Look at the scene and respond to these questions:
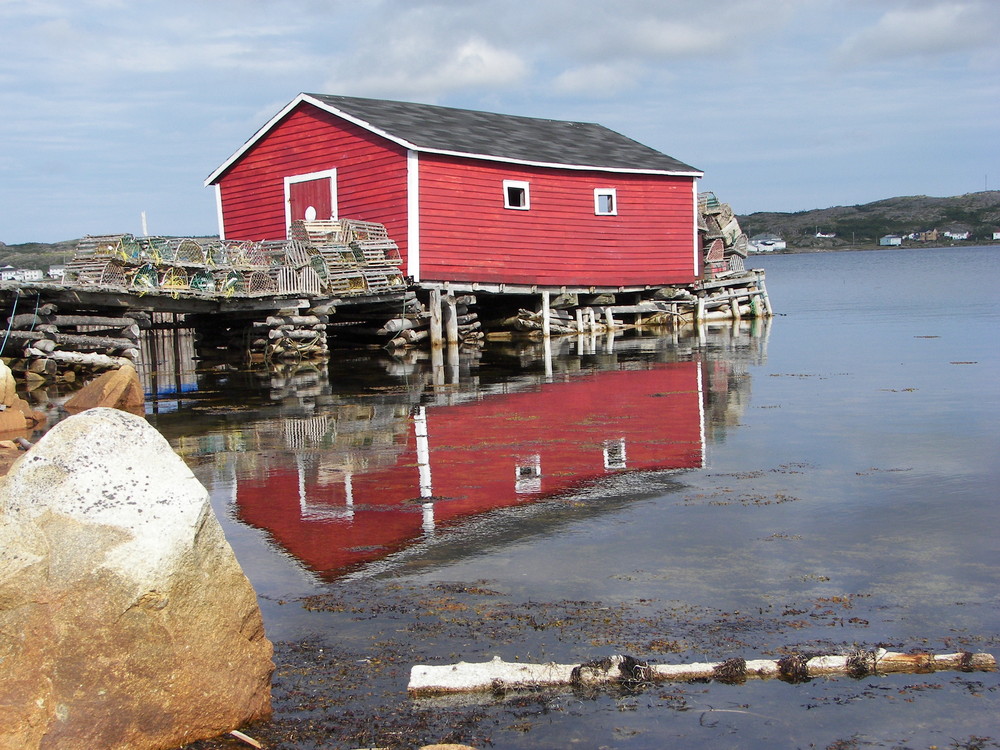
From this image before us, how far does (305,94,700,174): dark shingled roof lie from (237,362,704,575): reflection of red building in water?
41.7 feet

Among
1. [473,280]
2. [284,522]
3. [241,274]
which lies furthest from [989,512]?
[473,280]

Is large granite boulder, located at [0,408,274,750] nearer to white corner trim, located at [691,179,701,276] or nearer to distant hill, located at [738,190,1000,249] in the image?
white corner trim, located at [691,179,701,276]

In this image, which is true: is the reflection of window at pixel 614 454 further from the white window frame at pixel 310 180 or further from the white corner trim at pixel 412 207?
the white window frame at pixel 310 180

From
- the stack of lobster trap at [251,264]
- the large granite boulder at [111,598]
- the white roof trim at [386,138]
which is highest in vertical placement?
the white roof trim at [386,138]

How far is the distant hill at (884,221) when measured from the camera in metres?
162

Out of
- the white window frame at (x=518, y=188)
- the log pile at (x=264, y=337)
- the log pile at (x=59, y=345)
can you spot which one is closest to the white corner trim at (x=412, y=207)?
the log pile at (x=264, y=337)

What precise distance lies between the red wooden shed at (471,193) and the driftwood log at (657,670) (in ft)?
70.6

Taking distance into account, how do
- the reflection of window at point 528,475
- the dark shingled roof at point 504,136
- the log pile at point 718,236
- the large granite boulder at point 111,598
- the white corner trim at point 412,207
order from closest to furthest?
the large granite boulder at point 111,598, the reflection of window at point 528,475, the white corner trim at point 412,207, the dark shingled roof at point 504,136, the log pile at point 718,236

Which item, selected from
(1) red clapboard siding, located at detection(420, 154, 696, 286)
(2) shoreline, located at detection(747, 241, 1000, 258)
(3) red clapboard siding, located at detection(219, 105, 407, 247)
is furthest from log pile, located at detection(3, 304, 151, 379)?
(2) shoreline, located at detection(747, 241, 1000, 258)

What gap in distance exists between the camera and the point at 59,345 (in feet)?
69.0

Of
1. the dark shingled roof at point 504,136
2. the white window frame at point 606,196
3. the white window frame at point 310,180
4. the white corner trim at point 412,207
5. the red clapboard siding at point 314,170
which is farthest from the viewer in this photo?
the white window frame at point 606,196

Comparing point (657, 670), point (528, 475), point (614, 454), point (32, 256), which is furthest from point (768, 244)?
point (657, 670)

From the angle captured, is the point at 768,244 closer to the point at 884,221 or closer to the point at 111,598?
the point at 884,221

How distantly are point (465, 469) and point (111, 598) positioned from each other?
21.3 feet
